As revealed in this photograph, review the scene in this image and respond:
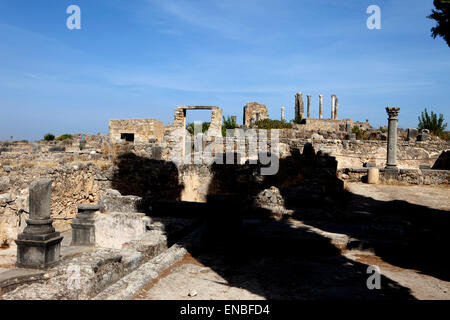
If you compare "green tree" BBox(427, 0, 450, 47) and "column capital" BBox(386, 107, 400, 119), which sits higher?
"green tree" BBox(427, 0, 450, 47)

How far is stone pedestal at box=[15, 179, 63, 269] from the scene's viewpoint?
6359 millimetres

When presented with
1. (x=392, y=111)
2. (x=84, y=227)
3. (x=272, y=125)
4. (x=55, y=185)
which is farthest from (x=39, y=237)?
(x=272, y=125)

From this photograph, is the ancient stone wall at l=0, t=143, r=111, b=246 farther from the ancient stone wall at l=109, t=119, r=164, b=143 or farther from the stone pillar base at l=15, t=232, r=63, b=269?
the ancient stone wall at l=109, t=119, r=164, b=143

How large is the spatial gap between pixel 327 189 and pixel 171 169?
5.91 m

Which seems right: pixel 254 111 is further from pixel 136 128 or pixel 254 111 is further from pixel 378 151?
pixel 378 151

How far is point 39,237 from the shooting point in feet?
21.0

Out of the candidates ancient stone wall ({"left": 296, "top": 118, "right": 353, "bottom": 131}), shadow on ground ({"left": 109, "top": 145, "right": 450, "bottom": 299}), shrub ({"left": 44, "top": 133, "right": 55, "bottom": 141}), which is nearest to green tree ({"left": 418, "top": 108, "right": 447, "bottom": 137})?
ancient stone wall ({"left": 296, "top": 118, "right": 353, "bottom": 131})

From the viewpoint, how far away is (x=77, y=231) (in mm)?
7930

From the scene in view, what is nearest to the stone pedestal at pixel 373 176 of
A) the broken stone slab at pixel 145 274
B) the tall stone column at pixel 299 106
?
the broken stone slab at pixel 145 274

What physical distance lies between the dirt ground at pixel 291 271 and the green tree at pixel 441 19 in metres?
4.79

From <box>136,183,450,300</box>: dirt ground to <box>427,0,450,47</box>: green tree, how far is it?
4791 mm
